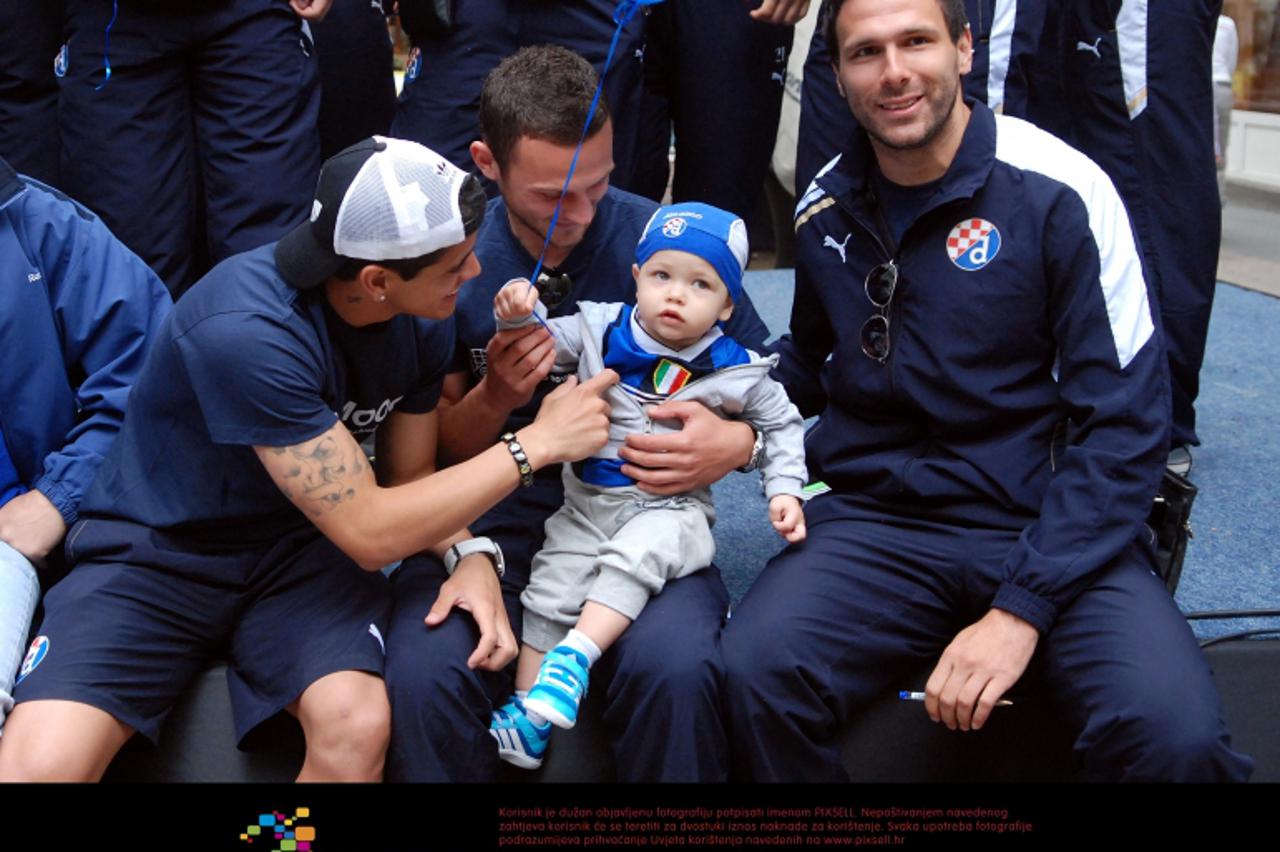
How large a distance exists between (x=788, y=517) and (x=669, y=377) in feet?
0.93

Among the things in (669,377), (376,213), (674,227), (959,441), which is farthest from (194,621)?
(959,441)

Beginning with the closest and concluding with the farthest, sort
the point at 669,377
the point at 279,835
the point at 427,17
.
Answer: the point at 279,835 < the point at 669,377 < the point at 427,17

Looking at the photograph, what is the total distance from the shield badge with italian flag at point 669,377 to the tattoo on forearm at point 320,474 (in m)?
0.49

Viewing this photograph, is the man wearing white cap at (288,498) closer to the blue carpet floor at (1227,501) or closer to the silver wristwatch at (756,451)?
the silver wristwatch at (756,451)

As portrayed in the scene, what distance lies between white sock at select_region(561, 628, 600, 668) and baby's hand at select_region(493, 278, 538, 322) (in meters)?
0.48

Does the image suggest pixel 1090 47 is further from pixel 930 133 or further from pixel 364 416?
pixel 364 416

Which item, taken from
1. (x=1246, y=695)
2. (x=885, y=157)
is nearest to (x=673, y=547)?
(x=885, y=157)

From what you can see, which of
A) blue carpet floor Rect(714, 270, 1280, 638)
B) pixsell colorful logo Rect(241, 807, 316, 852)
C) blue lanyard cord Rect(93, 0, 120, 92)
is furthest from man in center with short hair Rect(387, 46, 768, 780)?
blue lanyard cord Rect(93, 0, 120, 92)

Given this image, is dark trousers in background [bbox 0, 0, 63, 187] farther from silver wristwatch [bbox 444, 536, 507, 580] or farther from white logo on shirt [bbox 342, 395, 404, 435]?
silver wristwatch [bbox 444, 536, 507, 580]

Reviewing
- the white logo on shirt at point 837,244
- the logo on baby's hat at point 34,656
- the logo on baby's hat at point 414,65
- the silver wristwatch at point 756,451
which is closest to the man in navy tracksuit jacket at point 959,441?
the white logo on shirt at point 837,244

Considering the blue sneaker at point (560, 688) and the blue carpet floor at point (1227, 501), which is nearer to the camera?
the blue sneaker at point (560, 688)

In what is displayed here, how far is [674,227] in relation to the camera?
195 centimetres

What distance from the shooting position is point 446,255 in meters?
1.78

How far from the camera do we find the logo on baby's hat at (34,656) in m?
1.73
